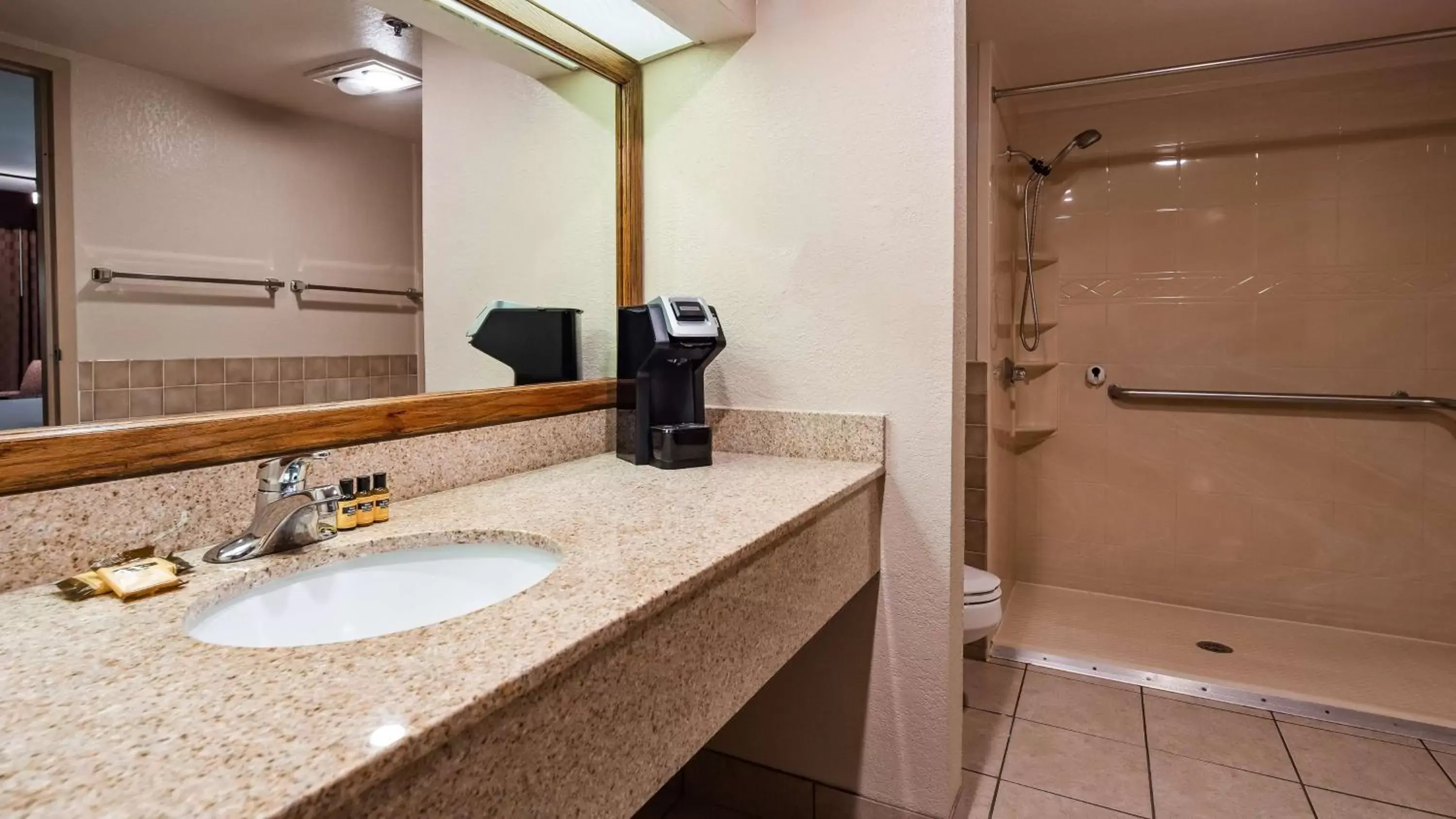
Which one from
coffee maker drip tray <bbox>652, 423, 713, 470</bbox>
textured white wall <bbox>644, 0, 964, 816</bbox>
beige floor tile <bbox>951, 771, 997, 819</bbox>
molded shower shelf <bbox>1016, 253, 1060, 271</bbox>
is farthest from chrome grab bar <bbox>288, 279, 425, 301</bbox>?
molded shower shelf <bbox>1016, 253, 1060, 271</bbox>

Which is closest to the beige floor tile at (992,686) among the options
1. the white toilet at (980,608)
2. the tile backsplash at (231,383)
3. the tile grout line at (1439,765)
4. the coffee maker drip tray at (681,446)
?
the white toilet at (980,608)

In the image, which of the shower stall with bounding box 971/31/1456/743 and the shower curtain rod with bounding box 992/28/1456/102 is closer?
the shower curtain rod with bounding box 992/28/1456/102

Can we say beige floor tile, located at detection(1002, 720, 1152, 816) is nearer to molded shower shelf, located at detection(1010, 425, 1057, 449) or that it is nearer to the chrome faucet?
molded shower shelf, located at detection(1010, 425, 1057, 449)

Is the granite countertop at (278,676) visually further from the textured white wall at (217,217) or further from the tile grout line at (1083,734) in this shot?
the tile grout line at (1083,734)

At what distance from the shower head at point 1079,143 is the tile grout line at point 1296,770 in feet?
6.54

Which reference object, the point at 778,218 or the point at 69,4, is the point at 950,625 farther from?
the point at 69,4

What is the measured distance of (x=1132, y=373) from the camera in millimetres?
3039

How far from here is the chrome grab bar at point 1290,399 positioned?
2576 millimetres

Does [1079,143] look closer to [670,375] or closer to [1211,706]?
[1211,706]

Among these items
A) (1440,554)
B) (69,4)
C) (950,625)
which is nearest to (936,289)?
(950,625)

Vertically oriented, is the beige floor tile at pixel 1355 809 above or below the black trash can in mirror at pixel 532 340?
below

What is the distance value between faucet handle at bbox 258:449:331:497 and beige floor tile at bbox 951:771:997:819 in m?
1.38

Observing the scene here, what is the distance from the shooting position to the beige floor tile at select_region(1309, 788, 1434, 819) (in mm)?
1653

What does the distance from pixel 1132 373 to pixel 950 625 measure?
6.67 ft
